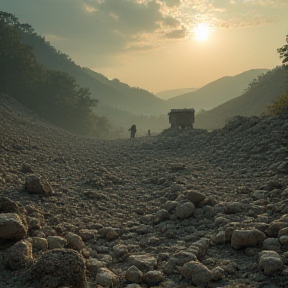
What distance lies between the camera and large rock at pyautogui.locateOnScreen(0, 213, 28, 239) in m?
4.50

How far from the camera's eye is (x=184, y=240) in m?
5.46

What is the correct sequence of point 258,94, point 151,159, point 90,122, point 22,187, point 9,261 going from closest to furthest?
1. point 9,261
2. point 22,187
3. point 151,159
4. point 90,122
5. point 258,94

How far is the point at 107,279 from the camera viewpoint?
13.1 ft

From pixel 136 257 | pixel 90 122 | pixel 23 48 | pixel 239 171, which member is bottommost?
pixel 136 257

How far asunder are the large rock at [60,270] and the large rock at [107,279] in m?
0.28

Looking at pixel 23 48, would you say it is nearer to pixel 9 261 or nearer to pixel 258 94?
pixel 9 261

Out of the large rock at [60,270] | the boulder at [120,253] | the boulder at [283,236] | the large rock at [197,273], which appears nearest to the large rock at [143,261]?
the boulder at [120,253]

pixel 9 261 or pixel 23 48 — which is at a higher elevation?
pixel 23 48

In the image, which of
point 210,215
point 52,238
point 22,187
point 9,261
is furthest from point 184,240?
point 22,187

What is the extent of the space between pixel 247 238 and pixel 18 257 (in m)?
3.11

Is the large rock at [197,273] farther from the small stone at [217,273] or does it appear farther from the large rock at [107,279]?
the large rock at [107,279]

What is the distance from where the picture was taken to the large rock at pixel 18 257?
13.5 ft

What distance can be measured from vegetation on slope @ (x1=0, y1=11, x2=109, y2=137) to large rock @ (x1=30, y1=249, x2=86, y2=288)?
39.0 m

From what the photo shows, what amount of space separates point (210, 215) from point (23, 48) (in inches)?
1552
